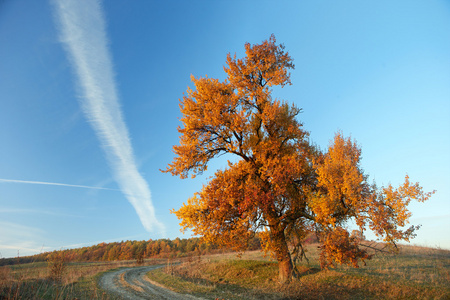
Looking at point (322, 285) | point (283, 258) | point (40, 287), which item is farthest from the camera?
point (283, 258)

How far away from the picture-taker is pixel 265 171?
50.3ft

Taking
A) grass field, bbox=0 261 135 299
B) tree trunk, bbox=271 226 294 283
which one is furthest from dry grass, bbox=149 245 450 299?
grass field, bbox=0 261 135 299

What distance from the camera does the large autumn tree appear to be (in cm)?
1320

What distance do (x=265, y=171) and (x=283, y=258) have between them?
232 inches

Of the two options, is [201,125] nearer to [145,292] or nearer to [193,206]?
[193,206]

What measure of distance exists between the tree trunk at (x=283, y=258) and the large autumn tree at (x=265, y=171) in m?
0.06

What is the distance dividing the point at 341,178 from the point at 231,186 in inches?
253

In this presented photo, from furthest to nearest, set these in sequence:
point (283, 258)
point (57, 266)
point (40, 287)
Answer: point (57, 266) < point (283, 258) < point (40, 287)

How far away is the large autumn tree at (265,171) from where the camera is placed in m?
13.2

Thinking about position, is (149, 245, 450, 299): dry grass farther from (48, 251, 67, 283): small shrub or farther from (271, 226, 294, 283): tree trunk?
(48, 251, 67, 283): small shrub

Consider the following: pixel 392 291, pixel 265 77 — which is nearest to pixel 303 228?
pixel 392 291

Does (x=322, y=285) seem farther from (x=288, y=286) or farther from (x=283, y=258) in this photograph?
(x=283, y=258)

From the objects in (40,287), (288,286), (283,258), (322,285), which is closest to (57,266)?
(40,287)

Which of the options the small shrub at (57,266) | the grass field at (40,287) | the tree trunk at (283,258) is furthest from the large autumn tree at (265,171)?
the small shrub at (57,266)
